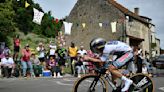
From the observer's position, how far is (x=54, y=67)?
21938 mm

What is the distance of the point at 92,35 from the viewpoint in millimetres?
59781

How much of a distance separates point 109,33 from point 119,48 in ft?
159

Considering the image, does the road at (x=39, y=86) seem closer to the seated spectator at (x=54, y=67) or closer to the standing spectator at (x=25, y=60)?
the standing spectator at (x=25, y=60)

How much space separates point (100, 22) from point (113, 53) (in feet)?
164

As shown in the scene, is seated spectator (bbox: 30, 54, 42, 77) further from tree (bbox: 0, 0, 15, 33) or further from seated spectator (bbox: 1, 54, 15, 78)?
tree (bbox: 0, 0, 15, 33)

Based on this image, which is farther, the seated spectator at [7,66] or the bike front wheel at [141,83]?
the seated spectator at [7,66]

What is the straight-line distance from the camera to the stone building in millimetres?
57656

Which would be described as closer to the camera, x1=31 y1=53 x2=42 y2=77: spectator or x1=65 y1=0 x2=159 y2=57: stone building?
x1=31 y1=53 x2=42 y2=77: spectator

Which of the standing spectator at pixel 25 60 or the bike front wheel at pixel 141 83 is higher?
the standing spectator at pixel 25 60

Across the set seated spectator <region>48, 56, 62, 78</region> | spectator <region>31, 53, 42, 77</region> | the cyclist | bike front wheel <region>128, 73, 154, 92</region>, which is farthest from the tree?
the cyclist

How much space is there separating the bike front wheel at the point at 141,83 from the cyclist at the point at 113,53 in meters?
0.39

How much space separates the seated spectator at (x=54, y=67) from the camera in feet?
72.1

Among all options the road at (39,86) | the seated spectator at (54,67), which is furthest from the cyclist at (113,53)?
the seated spectator at (54,67)

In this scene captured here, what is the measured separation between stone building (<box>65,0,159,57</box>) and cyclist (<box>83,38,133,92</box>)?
151 feet
